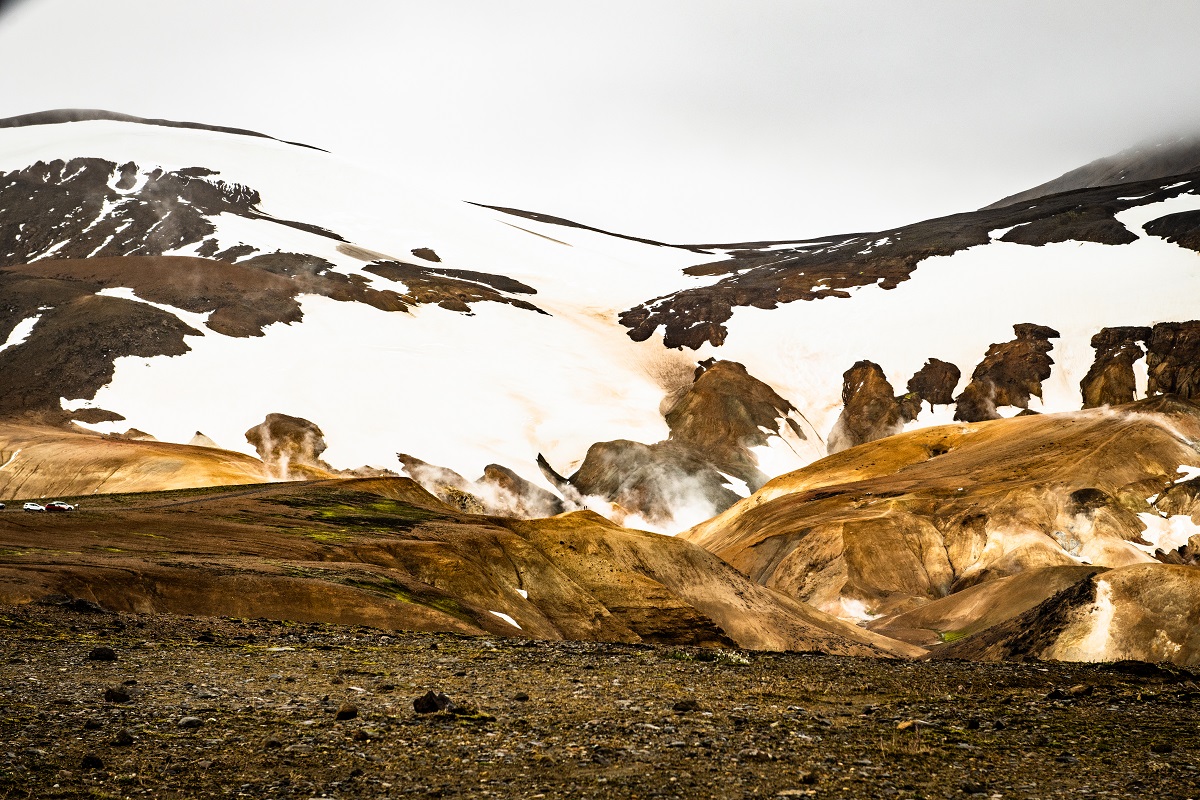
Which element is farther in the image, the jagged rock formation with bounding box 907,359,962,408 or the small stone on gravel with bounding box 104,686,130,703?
the jagged rock formation with bounding box 907,359,962,408

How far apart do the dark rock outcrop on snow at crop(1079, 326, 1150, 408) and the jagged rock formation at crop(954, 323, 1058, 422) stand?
14.9 feet

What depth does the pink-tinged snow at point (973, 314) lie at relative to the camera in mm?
128250

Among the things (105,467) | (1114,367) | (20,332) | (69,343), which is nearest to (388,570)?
(105,467)

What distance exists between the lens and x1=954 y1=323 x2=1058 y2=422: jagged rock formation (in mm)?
123875

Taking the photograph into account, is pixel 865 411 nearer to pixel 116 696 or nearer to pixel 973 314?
pixel 973 314

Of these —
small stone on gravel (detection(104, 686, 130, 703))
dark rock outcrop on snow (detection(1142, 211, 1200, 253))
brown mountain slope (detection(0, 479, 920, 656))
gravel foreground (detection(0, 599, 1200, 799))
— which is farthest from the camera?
dark rock outcrop on snow (detection(1142, 211, 1200, 253))

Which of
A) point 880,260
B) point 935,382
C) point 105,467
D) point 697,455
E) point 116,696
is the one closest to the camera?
point 116,696

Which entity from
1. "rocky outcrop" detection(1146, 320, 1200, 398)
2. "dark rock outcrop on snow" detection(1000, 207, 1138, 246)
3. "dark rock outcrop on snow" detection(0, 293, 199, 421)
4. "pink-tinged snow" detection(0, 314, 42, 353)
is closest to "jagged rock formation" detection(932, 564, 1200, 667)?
"rocky outcrop" detection(1146, 320, 1200, 398)

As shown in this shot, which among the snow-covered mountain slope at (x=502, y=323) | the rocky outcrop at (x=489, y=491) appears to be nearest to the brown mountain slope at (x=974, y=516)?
the rocky outcrop at (x=489, y=491)

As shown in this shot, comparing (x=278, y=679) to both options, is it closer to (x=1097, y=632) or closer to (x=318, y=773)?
(x=318, y=773)

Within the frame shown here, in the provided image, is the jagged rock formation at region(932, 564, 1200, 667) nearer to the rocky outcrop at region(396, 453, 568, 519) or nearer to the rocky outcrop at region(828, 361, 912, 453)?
the rocky outcrop at region(396, 453, 568, 519)

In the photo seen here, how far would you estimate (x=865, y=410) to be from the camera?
13025 cm

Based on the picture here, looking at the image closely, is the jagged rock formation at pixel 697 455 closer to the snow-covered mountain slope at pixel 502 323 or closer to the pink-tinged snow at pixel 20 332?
the snow-covered mountain slope at pixel 502 323

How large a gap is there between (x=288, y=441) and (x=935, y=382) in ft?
228
